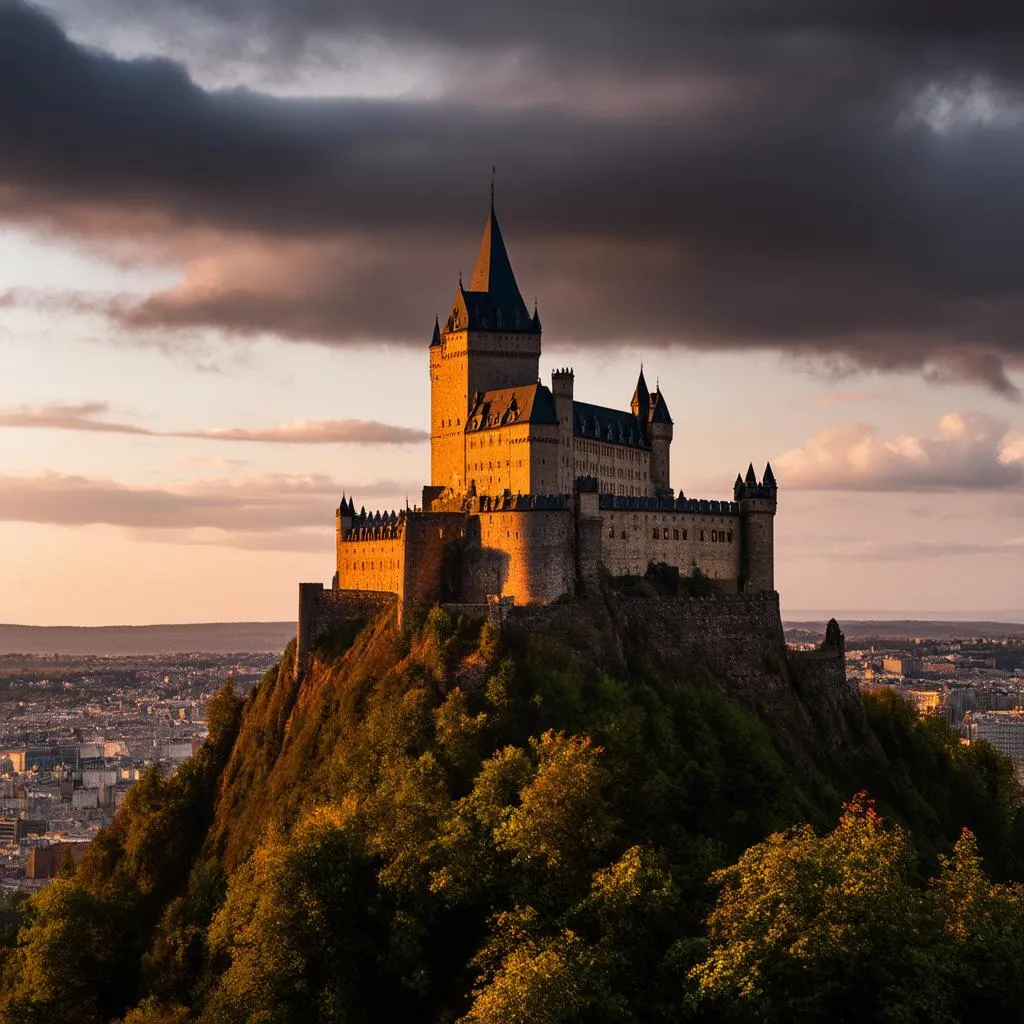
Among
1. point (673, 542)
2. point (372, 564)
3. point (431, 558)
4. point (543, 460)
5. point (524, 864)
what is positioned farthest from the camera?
point (673, 542)

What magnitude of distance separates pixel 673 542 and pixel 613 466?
788 cm

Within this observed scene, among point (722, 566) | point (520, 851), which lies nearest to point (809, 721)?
point (722, 566)

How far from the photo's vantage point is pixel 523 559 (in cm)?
10462

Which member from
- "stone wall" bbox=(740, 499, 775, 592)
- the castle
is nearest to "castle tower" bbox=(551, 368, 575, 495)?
the castle

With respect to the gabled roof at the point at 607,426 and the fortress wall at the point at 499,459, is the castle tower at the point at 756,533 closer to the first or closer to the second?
the gabled roof at the point at 607,426

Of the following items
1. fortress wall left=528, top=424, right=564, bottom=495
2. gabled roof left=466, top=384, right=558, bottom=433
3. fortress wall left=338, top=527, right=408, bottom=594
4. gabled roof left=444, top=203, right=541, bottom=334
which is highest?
gabled roof left=444, top=203, right=541, bottom=334

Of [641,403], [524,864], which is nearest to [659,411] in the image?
[641,403]

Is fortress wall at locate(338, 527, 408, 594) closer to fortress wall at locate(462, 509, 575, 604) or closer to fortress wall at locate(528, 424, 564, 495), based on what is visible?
fortress wall at locate(462, 509, 575, 604)

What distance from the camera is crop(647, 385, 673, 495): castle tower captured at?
127062 mm

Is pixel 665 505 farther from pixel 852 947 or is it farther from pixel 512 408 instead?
pixel 852 947

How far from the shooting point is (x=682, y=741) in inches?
3903

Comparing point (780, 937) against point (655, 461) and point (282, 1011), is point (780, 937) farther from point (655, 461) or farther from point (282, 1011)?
point (655, 461)

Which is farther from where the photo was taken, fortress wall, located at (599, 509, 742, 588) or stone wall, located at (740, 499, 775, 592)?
stone wall, located at (740, 499, 775, 592)

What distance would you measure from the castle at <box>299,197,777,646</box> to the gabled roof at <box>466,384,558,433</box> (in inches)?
4.5
